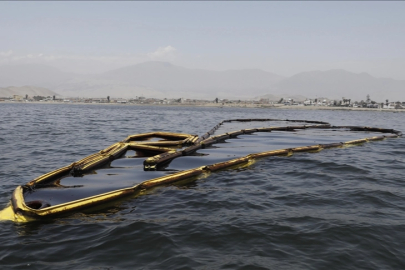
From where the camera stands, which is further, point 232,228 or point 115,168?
point 115,168

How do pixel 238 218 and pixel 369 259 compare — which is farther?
pixel 238 218

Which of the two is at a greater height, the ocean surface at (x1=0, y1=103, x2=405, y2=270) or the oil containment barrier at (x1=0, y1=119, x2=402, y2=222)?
the oil containment barrier at (x1=0, y1=119, x2=402, y2=222)

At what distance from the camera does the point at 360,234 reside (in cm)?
708

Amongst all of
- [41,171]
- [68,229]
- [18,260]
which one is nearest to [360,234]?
[68,229]

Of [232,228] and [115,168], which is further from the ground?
[115,168]

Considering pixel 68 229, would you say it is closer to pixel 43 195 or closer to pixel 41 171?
pixel 43 195

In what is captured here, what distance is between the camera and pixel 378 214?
8.41 metres

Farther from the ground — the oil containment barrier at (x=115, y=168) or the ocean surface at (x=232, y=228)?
the oil containment barrier at (x=115, y=168)

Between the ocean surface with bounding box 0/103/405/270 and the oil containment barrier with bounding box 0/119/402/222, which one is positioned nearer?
the ocean surface with bounding box 0/103/405/270

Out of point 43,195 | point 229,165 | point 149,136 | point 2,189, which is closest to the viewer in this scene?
point 43,195

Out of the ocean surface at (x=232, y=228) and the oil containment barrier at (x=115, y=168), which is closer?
the ocean surface at (x=232, y=228)

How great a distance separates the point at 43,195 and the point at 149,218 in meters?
3.35

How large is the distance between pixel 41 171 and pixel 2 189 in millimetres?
2945

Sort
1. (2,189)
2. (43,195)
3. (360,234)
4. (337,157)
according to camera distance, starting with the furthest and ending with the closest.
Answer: (337,157)
(2,189)
(43,195)
(360,234)
